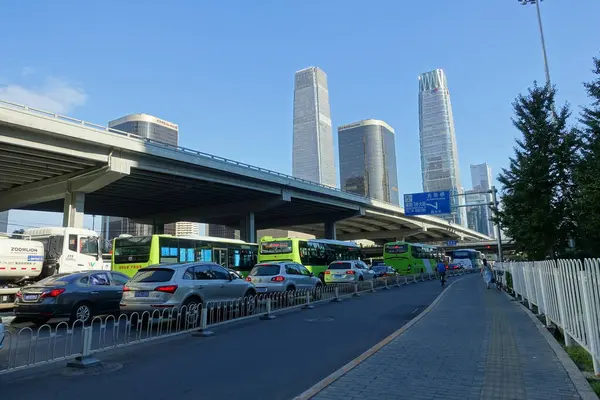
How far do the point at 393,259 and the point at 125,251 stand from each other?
25.8 meters

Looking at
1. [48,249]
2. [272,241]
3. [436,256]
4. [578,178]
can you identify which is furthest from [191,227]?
[578,178]

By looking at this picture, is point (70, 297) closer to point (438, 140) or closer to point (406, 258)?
point (406, 258)

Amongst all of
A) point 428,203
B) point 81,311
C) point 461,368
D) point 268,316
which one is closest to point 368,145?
point 428,203

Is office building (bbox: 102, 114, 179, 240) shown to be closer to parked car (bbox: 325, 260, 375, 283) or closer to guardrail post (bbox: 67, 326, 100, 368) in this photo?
parked car (bbox: 325, 260, 375, 283)

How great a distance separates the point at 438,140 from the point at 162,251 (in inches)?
3525

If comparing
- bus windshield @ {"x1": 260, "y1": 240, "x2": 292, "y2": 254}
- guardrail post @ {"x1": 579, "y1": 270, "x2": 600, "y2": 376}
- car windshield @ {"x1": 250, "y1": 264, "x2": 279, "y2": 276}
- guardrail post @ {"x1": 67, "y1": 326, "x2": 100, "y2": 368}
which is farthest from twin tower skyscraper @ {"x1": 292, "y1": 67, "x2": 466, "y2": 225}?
guardrail post @ {"x1": 67, "y1": 326, "x2": 100, "y2": 368}

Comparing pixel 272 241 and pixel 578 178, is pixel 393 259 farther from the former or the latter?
pixel 578 178

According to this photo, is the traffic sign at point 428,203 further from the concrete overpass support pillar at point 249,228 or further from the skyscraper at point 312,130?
the skyscraper at point 312,130

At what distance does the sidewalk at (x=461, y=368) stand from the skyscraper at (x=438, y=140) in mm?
56268

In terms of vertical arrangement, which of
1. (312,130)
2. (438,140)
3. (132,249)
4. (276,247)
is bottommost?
(132,249)

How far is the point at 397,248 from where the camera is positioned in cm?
4041

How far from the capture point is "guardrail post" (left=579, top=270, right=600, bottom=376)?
18.1 feet

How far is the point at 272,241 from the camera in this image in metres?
28.4

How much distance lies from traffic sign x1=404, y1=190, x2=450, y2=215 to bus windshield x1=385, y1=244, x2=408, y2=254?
3.49 m
